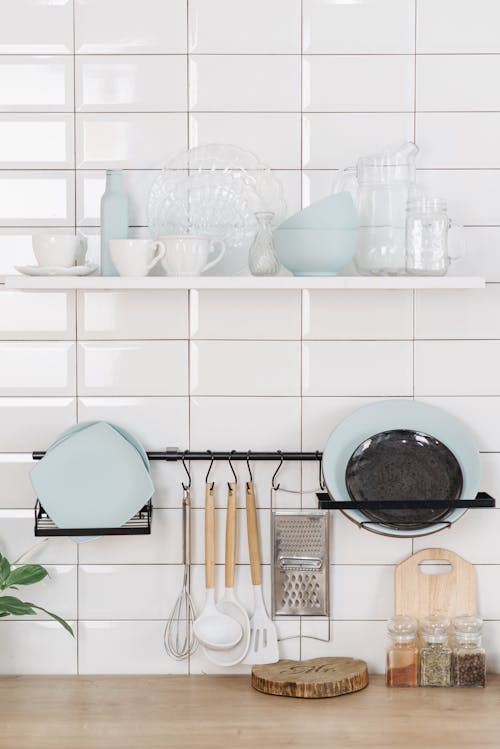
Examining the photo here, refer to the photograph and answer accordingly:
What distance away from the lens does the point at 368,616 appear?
1881 millimetres

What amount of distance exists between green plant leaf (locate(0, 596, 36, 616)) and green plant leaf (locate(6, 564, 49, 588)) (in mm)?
29

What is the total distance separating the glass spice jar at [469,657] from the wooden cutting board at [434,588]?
6cm

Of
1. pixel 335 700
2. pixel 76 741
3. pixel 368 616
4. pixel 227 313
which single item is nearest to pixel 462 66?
pixel 227 313

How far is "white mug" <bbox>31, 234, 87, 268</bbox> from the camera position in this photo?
1685mm

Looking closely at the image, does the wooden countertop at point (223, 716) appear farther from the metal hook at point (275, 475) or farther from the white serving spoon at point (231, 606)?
the metal hook at point (275, 475)

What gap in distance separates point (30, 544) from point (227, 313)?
0.61 m

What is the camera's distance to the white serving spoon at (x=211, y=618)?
183 centimetres

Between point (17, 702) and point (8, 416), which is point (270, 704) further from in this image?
point (8, 416)

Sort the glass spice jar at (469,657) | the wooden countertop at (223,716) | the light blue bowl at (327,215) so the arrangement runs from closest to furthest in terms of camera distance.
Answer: the wooden countertop at (223,716) < the light blue bowl at (327,215) < the glass spice jar at (469,657)

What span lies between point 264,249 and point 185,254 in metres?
0.15

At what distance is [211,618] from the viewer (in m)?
1.85

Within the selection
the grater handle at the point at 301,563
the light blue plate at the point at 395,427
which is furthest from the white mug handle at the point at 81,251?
the grater handle at the point at 301,563

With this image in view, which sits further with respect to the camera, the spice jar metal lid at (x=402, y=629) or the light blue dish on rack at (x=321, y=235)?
the spice jar metal lid at (x=402, y=629)

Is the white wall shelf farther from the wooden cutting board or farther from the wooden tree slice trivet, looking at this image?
the wooden tree slice trivet
